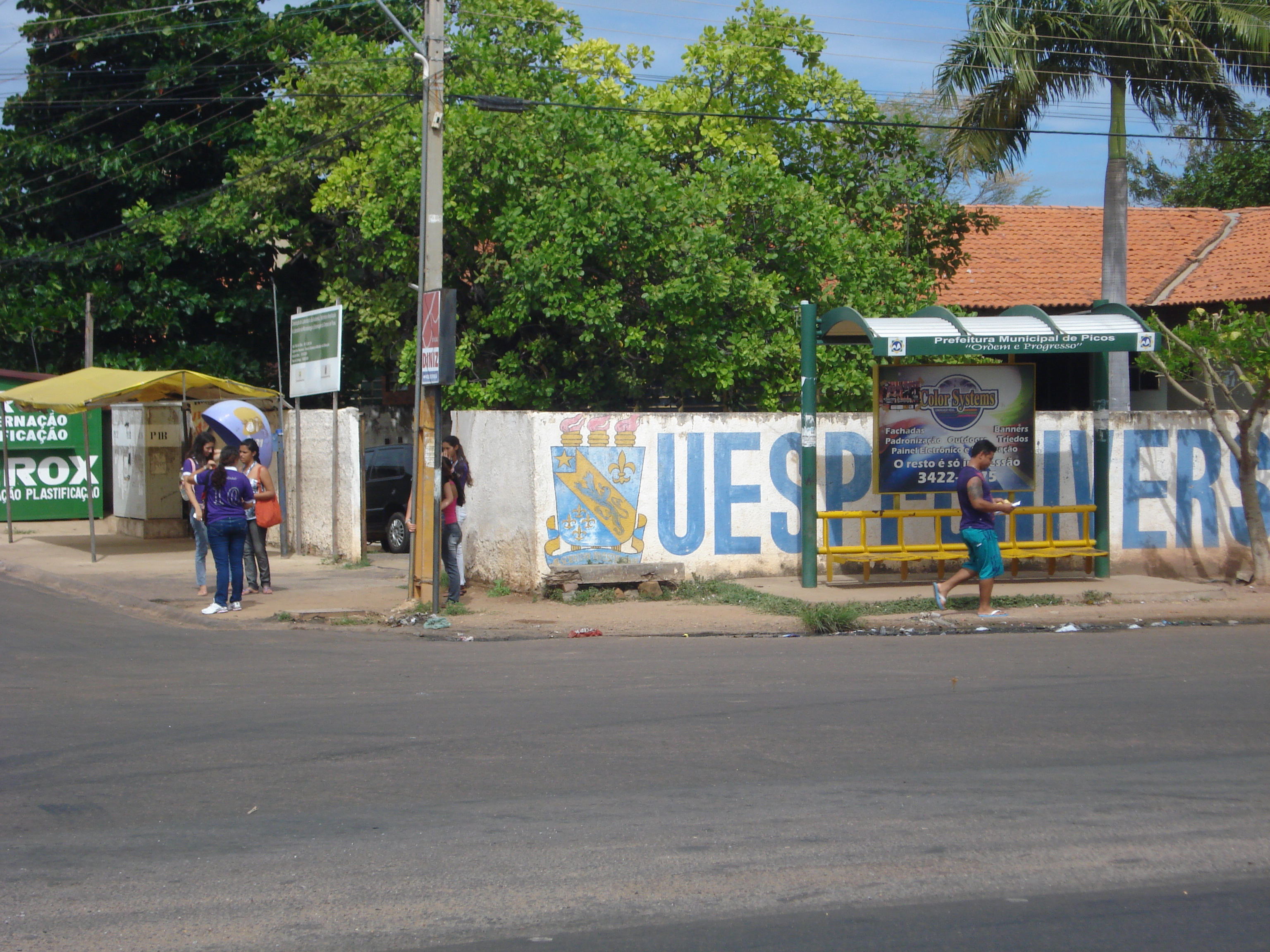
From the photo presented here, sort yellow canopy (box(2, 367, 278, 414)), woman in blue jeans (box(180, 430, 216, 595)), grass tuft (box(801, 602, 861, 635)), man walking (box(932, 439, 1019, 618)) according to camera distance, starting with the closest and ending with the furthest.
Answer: grass tuft (box(801, 602, 861, 635)) < man walking (box(932, 439, 1019, 618)) < woman in blue jeans (box(180, 430, 216, 595)) < yellow canopy (box(2, 367, 278, 414))

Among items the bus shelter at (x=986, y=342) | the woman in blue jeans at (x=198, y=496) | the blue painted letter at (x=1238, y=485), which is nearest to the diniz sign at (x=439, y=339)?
the woman in blue jeans at (x=198, y=496)

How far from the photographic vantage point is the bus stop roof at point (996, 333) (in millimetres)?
12445

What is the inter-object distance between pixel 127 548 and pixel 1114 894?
706 inches

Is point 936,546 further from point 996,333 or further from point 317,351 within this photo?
point 317,351

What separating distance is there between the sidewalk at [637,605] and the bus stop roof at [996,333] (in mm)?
2602

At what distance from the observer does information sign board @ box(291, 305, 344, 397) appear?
53.2 ft

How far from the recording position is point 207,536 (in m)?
12.8

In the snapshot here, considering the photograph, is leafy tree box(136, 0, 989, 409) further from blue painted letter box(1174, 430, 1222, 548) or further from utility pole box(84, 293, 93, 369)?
blue painted letter box(1174, 430, 1222, 548)

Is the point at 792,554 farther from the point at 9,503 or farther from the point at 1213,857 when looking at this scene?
the point at 9,503

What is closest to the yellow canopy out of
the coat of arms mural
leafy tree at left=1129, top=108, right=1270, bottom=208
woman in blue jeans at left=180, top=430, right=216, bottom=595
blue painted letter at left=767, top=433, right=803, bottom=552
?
woman in blue jeans at left=180, top=430, right=216, bottom=595

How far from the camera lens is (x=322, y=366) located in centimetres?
1662

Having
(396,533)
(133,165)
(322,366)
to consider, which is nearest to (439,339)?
(322,366)

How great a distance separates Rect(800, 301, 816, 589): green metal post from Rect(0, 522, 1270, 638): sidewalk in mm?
340

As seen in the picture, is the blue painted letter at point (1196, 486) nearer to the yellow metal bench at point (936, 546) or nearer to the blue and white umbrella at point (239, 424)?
the yellow metal bench at point (936, 546)
